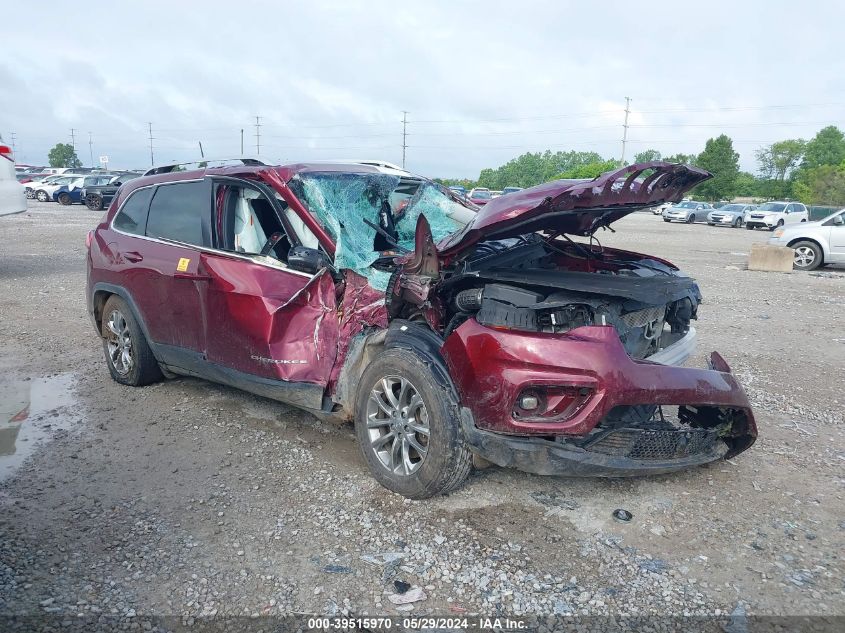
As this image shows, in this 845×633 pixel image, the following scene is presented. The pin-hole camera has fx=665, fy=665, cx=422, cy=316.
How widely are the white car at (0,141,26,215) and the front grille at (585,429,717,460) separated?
941cm

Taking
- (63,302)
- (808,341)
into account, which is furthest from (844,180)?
(63,302)

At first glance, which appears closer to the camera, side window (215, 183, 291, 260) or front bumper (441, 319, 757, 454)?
front bumper (441, 319, 757, 454)

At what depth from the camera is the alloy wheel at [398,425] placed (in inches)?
137

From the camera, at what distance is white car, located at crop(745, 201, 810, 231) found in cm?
3347

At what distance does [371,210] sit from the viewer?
463 cm

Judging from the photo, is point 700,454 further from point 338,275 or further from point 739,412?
point 338,275

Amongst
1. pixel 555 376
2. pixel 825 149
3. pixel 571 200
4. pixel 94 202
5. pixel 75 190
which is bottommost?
pixel 94 202

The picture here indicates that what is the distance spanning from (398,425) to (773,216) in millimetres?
35330

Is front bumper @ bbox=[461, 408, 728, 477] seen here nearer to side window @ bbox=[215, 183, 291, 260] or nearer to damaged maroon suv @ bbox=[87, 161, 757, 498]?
damaged maroon suv @ bbox=[87, 161, 757, 498]

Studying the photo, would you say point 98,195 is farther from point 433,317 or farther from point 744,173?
point 744,173

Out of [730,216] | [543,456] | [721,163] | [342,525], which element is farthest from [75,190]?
[721,163]

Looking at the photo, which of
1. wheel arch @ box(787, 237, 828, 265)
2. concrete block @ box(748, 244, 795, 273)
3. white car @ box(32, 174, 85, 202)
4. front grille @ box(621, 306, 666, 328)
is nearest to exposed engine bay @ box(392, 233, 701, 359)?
front grille @ box(621, 306, 666, 328)

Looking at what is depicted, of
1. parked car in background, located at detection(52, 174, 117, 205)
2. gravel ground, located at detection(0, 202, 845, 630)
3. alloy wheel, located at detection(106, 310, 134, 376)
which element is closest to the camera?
gravel ground, located at detection(0, 202, 845, 630)

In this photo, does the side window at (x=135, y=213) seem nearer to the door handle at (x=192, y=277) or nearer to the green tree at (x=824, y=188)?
the door handle at (x=192, y=277)
